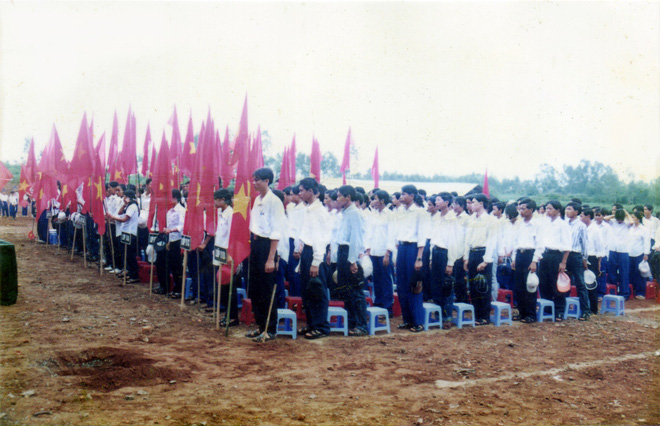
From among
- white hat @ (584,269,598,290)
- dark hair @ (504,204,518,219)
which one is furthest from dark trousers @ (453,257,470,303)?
white hat @ (584,269,598,290)

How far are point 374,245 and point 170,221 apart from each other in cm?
359

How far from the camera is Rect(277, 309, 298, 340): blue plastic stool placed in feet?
20.0

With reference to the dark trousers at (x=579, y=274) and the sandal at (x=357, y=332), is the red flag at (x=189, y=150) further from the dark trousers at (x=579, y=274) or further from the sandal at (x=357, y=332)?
the dark trousers at (x=579, y=274)

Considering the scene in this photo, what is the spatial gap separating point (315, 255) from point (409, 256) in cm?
167

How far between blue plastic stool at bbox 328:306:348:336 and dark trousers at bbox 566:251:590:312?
13.4 ft

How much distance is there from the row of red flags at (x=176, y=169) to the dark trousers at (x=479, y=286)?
11.5 feet

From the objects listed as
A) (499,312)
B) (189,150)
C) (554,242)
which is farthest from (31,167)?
(554,242)

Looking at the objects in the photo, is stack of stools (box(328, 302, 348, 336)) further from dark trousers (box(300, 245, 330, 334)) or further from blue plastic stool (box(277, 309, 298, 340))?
blue plastic stool (box(277, 309, 298, 340))

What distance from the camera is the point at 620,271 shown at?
35.1ft

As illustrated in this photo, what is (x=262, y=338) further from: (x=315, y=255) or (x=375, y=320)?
(x=375, y=320)

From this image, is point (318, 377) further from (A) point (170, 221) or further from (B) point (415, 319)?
(A) point (170, 221)

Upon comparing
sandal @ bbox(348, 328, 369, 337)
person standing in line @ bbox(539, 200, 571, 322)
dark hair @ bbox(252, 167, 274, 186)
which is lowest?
sandal @ bbox(348, 328, 369, 337)

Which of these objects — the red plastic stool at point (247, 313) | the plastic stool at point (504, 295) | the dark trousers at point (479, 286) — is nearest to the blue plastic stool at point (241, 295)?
the red plastic stool at point (247, 313)

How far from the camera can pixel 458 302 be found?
7469mm
